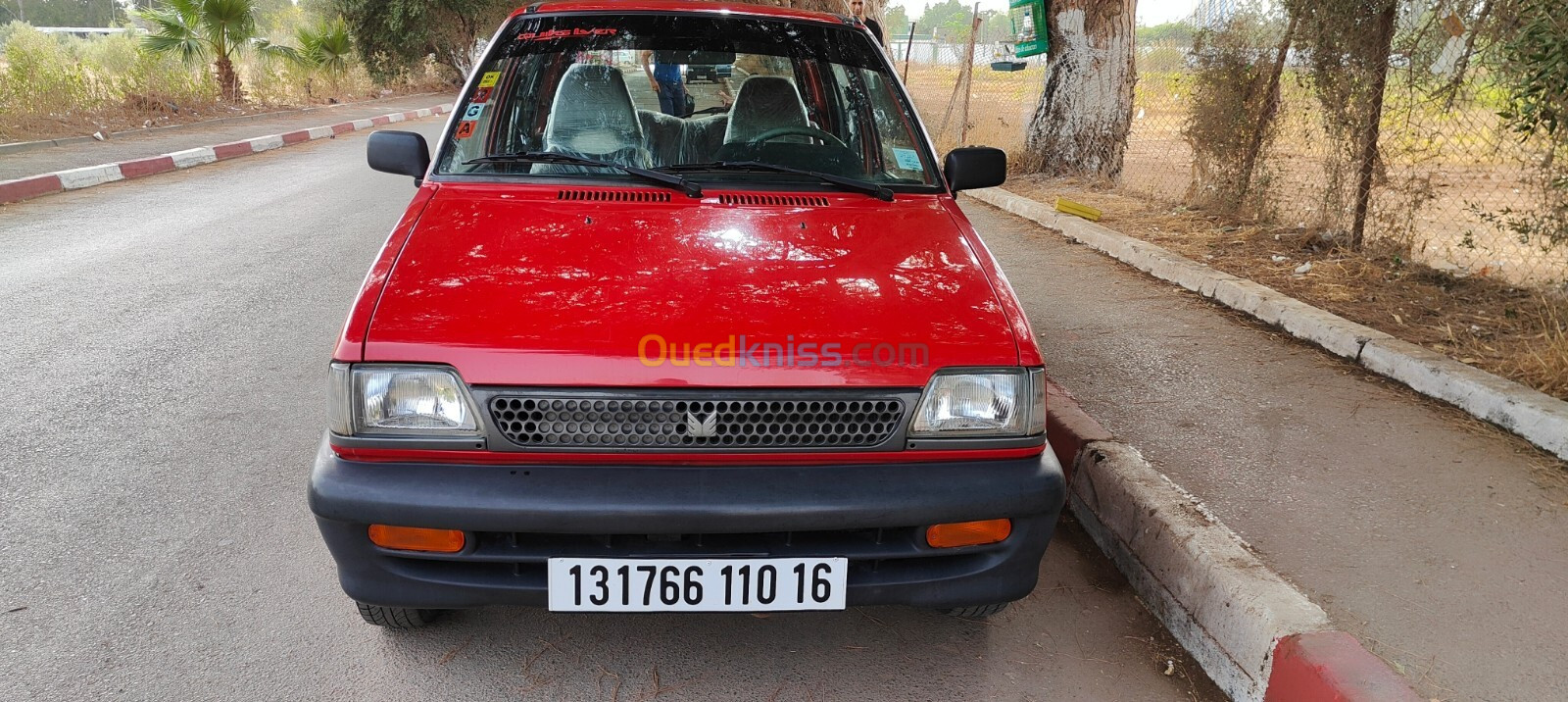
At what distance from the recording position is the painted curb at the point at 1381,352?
3605mm

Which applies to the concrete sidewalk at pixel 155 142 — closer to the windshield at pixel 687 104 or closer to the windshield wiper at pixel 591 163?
the windshield at pixel 687 104

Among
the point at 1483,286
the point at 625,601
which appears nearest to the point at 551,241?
the point at 625,601

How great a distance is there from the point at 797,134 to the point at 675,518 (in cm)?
165

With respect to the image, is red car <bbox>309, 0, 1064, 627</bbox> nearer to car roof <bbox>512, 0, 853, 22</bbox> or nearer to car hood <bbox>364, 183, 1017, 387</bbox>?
car hood <bbox>364, 183, 1017, 387</bbox>

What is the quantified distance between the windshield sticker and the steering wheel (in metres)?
0.68

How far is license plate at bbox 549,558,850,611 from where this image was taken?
208 cm

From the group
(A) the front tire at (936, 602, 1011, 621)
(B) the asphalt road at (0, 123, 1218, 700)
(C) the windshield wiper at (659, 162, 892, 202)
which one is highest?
(C) the windshield wiper at (659, 162, 892, 202)

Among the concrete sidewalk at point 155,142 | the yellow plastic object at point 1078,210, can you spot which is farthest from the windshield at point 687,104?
the concrete sidewalk at point 155,142

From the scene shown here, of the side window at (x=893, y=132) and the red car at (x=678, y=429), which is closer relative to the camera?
the red car at (x=678, y=429)

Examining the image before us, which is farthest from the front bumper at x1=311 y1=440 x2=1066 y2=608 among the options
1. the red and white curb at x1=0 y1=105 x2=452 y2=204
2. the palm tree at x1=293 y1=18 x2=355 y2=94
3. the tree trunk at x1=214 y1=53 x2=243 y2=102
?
the palm tree at x1=293 y1=18 x2=355 y2=94

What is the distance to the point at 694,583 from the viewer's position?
2098 millimetres

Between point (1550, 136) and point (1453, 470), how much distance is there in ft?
5.69

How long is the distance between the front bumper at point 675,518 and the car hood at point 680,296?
0.20 m

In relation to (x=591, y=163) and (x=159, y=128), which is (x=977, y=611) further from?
(x=159, y=128)
